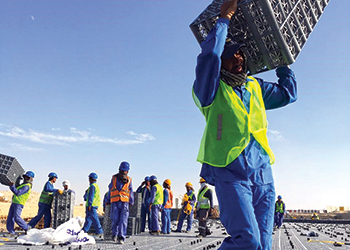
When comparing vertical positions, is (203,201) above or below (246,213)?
above

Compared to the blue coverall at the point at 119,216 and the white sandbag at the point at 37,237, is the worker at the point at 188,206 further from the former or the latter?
the white sandbag at the point at 37,237

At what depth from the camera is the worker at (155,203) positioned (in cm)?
1277

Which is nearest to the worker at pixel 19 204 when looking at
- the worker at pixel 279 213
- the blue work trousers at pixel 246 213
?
the blue work trousers at pixel 246 213

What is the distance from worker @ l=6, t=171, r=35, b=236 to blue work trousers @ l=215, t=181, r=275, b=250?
415 inches

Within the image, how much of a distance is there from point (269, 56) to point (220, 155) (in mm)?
1328

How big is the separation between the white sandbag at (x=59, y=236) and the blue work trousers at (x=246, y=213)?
676 cm

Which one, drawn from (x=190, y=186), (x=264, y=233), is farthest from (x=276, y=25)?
(x=190, y=186)

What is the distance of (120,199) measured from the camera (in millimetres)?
9258

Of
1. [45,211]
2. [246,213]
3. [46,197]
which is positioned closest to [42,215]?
[45,211]

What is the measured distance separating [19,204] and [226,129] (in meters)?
10.8

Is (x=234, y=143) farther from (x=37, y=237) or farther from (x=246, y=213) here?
(x=37, y=237)

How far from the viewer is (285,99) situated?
3.73m

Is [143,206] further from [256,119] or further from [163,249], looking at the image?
[256,119]

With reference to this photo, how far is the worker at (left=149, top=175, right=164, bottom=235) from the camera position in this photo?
12773 mm
